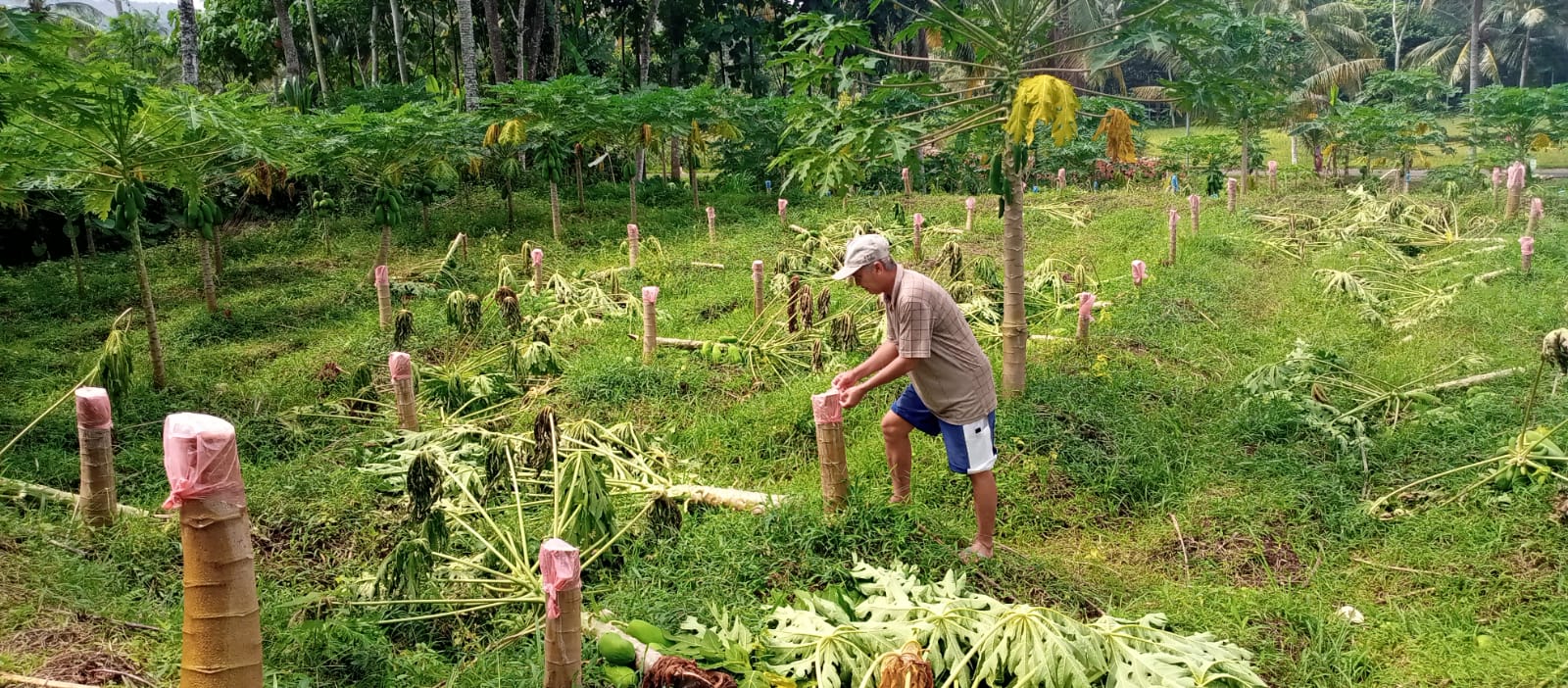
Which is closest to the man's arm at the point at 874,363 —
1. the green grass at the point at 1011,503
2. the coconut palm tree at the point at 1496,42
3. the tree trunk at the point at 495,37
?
the green grass at the point at 1011,503

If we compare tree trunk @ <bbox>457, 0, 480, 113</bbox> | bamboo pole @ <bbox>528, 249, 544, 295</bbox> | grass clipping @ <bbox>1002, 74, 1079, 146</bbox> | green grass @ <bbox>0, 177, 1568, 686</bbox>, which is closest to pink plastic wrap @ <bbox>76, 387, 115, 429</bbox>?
green grass @ <bbox>0, 177, 1568, 686</bbox>

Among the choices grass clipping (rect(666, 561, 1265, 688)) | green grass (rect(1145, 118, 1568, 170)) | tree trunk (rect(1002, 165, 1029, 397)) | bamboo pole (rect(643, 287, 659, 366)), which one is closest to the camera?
grass clipping (rect(666, 561, 1265, 688))

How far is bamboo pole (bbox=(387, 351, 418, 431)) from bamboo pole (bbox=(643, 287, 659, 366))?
6.36ft

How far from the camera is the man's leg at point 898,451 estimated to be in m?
4.80

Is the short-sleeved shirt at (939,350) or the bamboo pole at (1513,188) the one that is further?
the bamboo pole at (1513,188)

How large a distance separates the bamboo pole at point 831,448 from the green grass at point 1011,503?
11 centimetres

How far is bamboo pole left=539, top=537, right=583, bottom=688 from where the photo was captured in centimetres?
291

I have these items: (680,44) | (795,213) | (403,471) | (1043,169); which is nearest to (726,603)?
(403,471)

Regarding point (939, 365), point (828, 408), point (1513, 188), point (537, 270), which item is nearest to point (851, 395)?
point (828, 408)

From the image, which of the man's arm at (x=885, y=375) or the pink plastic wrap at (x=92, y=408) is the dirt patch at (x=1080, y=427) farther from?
the pink plastic wrap at (x=92, y=408)

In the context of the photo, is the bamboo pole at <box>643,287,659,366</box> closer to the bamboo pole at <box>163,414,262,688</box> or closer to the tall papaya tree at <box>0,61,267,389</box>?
the tall papaya tree at <box>0,61,267,389</box>

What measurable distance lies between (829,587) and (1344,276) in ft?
25.6

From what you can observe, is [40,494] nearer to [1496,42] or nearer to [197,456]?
[197,456]

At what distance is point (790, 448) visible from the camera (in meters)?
6.21
